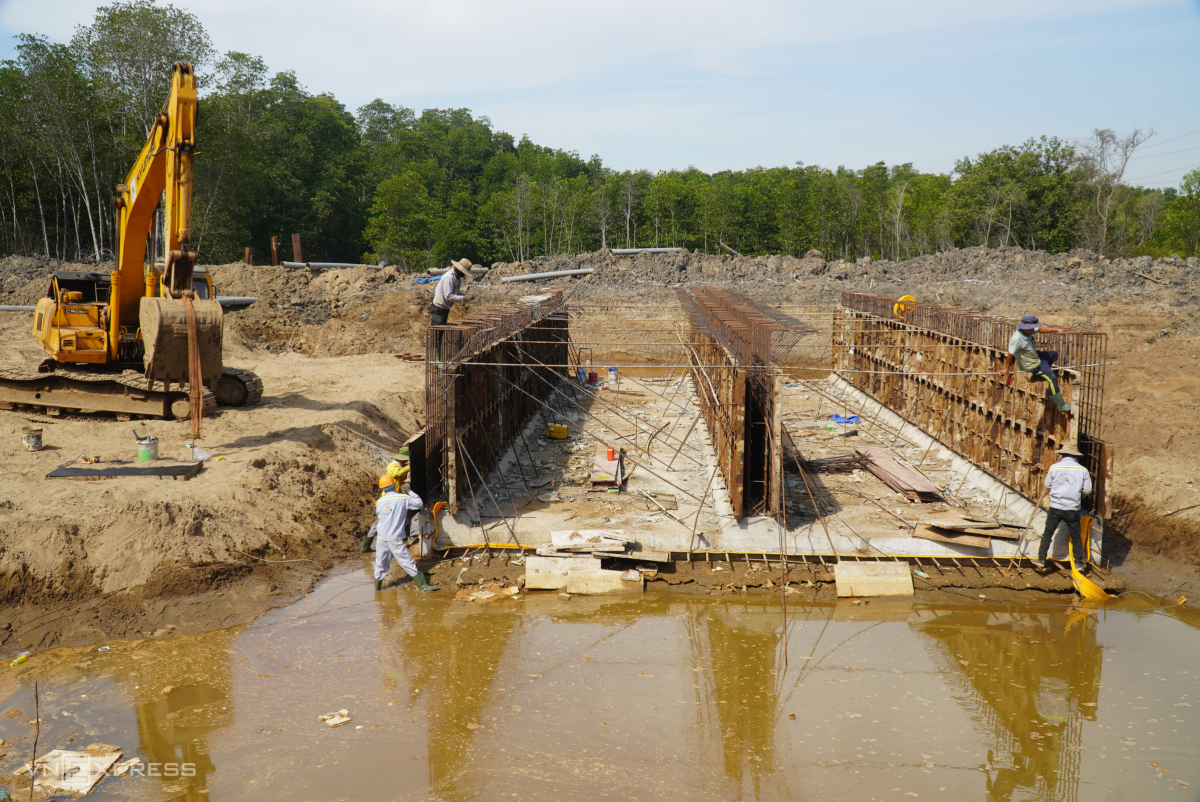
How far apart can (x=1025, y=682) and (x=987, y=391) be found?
20.0ft

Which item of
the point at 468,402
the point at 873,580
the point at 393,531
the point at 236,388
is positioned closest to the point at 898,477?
the point at 873,580

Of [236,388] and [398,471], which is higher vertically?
[236,388]

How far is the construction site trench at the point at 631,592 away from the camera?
20.7ft

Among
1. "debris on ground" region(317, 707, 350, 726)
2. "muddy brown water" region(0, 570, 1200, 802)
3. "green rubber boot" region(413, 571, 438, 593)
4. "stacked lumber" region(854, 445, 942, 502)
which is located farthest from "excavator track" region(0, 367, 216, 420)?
"stacked lumber" region(854, 445, 942, 502)

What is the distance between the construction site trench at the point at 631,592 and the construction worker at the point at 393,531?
374 millimetres

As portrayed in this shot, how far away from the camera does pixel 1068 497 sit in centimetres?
921

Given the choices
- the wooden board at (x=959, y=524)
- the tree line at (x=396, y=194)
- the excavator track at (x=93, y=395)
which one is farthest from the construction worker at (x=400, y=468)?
the tree line at (x=396, y=194)

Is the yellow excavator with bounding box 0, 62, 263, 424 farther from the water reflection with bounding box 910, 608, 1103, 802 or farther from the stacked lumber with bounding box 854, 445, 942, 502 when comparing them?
the water reflection with bounding box 910, 608, 1103, 802

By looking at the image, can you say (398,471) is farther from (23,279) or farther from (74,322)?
(23,279)

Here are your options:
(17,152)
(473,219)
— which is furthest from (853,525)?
(473,219)

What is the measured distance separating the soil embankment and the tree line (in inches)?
436

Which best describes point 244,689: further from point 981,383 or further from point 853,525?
point 981,383

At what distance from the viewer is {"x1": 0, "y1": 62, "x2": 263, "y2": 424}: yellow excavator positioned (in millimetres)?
11875

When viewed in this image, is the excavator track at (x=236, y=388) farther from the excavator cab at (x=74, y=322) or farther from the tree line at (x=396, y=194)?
the tree line at (x=396, y=194)
